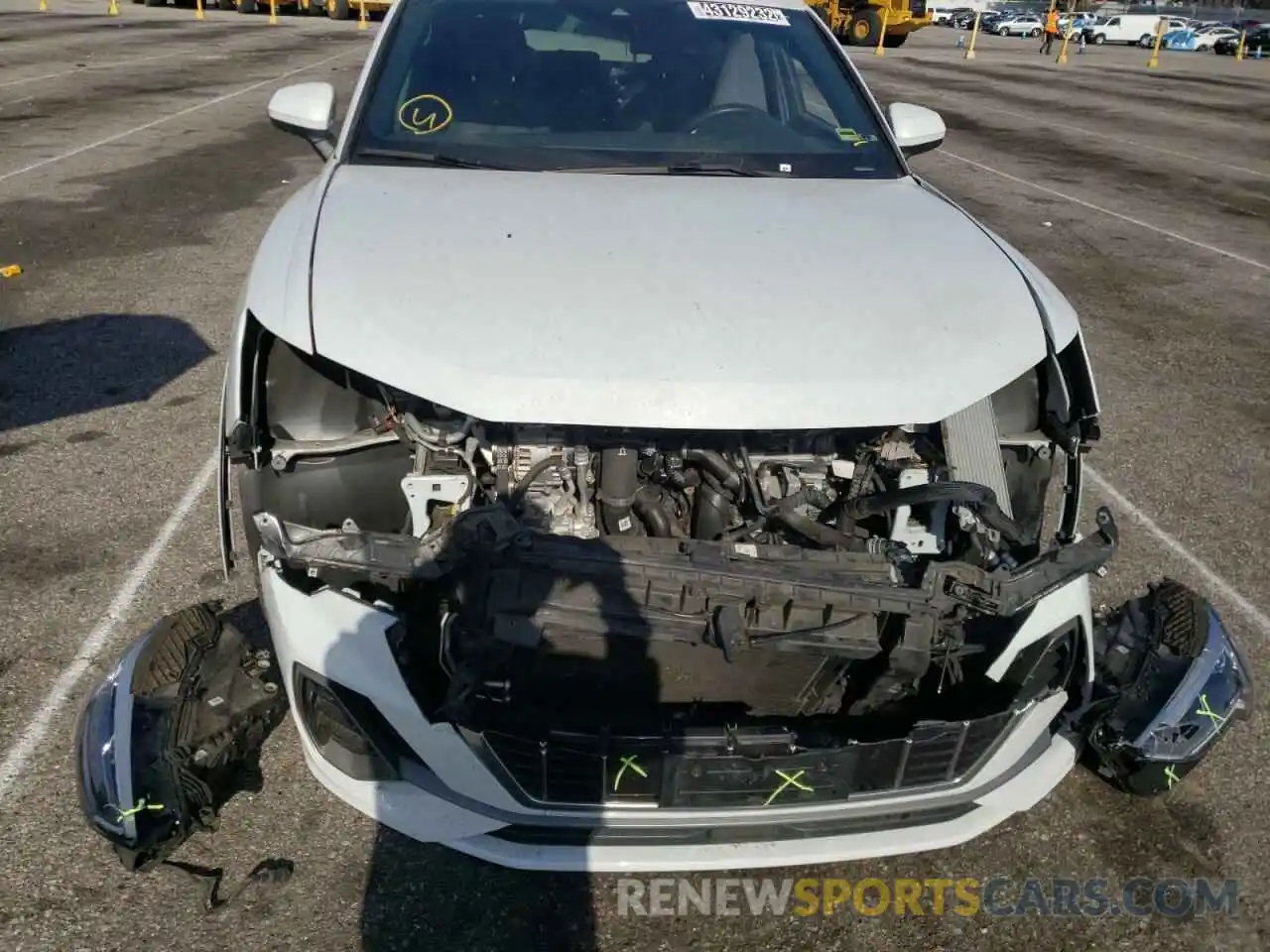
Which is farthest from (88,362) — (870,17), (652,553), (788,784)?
(870,17)

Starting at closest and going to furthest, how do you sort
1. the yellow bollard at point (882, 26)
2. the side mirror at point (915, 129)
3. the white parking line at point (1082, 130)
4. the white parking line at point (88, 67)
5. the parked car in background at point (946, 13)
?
the side mirror at point (915, 129) < the white parking line at point (1082, 130) < the white parking line at point (88, 67) < the yellow bollard at point (882, 26) < the parked car in background at point (946, 13)

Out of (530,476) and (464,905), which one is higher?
(530,476)

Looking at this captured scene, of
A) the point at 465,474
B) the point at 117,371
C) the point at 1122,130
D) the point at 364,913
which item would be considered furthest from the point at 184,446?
the point at 1122,130

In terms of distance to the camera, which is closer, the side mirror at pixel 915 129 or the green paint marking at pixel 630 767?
the green paint marking at pixel 630 767

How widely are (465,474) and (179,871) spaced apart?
1.15m

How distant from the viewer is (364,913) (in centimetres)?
232

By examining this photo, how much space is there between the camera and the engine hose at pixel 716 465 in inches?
97.0

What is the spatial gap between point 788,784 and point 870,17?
32359 mm

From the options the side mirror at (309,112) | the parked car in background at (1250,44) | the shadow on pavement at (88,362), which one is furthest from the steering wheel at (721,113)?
the parked car in background at (1250,44)

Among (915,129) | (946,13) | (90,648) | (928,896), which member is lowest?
(928,896)

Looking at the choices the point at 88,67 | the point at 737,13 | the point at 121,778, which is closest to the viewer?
the point at 121,778

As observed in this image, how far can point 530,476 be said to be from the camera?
2.44 m

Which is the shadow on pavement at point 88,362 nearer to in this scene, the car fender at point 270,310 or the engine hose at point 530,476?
the car fender at point 270,310

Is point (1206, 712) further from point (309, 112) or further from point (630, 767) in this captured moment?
point (309, 112)
